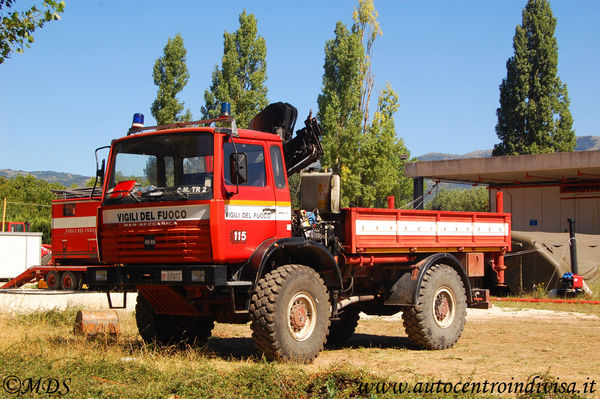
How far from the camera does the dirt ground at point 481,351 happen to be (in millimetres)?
8758

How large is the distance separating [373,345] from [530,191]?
2157cm

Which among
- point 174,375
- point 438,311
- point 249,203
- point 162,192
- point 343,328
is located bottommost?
point 343,328

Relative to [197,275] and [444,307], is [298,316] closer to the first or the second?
[197,275]

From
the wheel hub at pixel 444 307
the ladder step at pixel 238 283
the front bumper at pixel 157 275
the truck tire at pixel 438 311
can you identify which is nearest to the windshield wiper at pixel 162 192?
the front bumper at pixel 157 275

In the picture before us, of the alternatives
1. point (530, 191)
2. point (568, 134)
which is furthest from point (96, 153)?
point (568, 134)

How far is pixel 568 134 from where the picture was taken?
4859 centimetres

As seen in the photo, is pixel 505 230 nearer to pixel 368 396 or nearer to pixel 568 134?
pixel 368 396

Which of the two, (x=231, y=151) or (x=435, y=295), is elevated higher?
(x=231, y=151)

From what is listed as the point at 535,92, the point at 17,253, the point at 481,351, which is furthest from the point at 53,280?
the point at 535,92

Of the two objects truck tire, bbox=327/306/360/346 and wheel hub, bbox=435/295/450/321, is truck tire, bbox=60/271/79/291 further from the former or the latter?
wheel hub, bbox=435/295/450/321

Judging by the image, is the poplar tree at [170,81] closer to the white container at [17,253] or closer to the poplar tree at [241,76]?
the poplar tree at [241,76]

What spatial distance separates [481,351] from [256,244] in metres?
4.23

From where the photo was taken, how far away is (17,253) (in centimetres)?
3073

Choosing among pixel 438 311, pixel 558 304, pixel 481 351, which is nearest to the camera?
pixel 481 351
